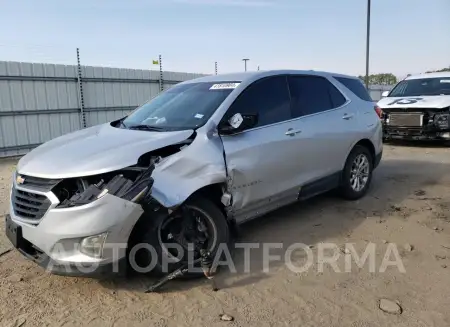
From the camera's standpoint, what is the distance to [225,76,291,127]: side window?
405cm

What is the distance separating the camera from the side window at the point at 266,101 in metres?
4.05

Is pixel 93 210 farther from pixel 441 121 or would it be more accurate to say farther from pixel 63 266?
pixel 441 121

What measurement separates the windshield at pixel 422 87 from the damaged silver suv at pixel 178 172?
23.5 ft

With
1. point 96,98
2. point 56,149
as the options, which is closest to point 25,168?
point 56,149

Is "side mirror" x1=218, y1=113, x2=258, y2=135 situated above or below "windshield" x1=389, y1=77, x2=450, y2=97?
below

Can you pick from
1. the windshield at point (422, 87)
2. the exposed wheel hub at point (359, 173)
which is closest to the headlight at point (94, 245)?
the exposed wheel hub at point (359, 173)

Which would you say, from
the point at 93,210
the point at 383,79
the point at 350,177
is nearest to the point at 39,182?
the point at 93,210

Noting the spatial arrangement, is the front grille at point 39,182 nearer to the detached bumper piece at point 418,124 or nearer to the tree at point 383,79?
the detached bumper piece at point 418,124

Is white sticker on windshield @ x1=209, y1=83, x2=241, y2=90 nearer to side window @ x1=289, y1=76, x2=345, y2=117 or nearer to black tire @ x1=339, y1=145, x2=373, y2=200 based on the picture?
side window @ x1=289, y1=76, x2=345, y2=117

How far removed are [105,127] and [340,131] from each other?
286cm

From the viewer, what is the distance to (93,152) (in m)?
3.25

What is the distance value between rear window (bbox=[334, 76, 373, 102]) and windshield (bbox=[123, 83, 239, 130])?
2109mm

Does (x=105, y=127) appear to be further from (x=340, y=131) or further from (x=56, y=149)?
(x=340, y=131)

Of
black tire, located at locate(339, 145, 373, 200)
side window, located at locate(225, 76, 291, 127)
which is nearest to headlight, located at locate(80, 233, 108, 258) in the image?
side window, located at locate(225, 76, 291, 127)
